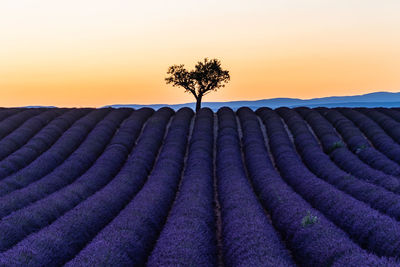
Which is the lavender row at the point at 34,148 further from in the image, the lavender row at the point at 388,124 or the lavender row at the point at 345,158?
the lavender row at the point at 388,124

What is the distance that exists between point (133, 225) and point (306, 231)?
341 centimetres

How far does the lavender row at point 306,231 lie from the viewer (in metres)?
5.00

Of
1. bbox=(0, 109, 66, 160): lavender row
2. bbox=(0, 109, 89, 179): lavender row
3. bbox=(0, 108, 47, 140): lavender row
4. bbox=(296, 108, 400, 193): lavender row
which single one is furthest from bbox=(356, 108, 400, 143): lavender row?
bbox=(0, 108, 47, 140): lavender row

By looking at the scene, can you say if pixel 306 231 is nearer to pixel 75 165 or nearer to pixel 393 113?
pixel 75 165

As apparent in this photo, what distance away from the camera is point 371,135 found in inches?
832

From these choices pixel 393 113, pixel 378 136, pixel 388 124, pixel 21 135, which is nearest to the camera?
pixel 378 136

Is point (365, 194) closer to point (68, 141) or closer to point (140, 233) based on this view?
point (140, 233)

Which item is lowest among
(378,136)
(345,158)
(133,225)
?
(345,158)

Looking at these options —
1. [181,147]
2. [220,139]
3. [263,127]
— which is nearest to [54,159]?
[181,147]

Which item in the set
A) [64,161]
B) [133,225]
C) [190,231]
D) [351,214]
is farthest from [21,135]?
[351,214]

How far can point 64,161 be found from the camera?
16219 mm

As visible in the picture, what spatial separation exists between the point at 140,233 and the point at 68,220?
173 centimetres

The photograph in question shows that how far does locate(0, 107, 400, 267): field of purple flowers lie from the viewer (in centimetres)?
589

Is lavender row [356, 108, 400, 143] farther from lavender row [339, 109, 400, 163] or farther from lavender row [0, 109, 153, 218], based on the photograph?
lavender row [0, 109, 153, 218]
